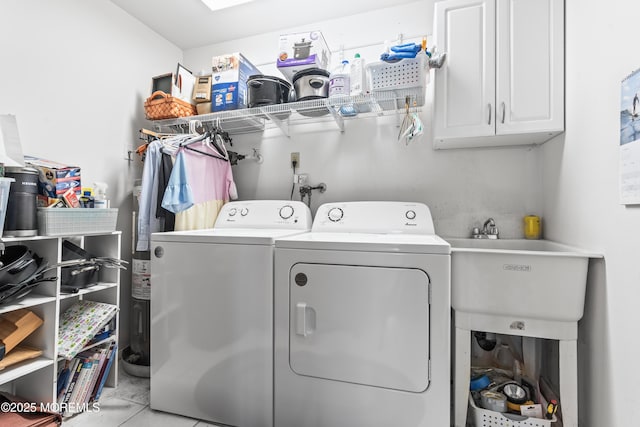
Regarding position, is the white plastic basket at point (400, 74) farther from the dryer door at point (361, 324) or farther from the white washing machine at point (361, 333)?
the dryer door at point (361, 324)

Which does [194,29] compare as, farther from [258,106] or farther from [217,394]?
[217,394]

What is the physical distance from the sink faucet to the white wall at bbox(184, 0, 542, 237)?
41mm

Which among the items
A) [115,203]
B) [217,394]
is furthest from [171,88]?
[217,394]

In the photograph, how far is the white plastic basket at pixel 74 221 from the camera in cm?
148

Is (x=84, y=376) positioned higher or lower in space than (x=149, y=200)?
lower

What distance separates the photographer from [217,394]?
4.93 ft

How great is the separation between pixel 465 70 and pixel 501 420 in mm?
1766

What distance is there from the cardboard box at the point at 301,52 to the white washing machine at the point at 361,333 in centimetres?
125

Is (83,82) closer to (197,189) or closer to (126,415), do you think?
(197,189)

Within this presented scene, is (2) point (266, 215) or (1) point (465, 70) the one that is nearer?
(1) point (465, 70)

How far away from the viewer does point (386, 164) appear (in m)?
2.18

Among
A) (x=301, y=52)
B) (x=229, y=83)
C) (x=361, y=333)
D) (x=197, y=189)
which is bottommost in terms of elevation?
(x=361, y=333)

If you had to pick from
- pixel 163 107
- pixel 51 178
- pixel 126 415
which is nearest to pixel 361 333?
pixel 126 415

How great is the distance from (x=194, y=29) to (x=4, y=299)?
2.25 metres
